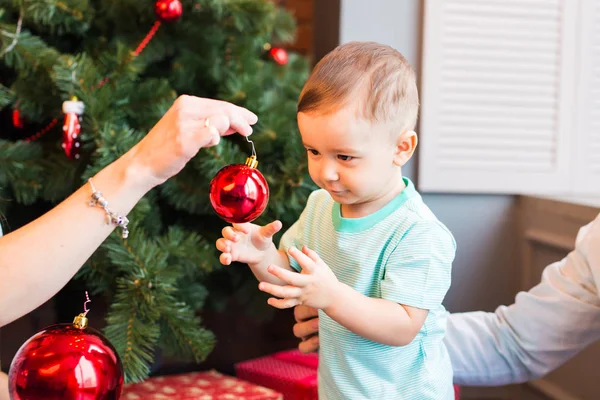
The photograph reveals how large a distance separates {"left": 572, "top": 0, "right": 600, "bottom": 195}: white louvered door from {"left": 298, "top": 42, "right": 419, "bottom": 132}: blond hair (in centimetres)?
107

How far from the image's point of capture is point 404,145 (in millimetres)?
1024

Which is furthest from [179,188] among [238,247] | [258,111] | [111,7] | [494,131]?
[494,131]

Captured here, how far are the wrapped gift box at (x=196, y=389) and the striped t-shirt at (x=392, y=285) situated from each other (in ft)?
1.66

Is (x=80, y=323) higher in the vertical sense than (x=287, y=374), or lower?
higher

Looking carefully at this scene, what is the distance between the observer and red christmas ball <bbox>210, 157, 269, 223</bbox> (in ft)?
2.69

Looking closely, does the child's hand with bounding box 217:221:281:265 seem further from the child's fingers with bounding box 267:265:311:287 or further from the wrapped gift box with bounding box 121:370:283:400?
the wrapped gift box with bounding box 121:370:283:400

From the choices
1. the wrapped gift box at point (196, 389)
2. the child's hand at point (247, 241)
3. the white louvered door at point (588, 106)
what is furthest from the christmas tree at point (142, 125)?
the white louvered door at point (588, 106)

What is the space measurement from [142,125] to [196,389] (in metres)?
0.60

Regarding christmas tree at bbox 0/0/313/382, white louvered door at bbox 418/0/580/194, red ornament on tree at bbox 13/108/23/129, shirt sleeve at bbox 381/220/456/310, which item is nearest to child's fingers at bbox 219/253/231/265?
shirt sleeve at bbox 381/220/456/310

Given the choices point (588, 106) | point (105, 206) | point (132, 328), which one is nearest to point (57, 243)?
point (105, 206)

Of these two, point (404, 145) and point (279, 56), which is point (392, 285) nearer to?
point (404, 145)

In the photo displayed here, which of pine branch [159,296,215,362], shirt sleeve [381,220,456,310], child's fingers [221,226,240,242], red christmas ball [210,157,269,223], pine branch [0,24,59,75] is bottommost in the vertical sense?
pine branch [159,296,215,362]

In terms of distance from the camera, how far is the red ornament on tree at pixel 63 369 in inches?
32.6

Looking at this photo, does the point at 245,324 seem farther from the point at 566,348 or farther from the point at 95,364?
the point at 95,364
